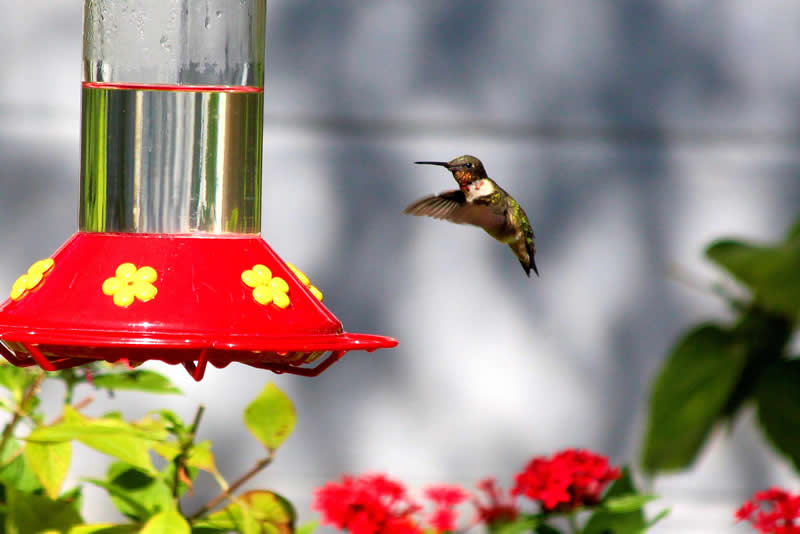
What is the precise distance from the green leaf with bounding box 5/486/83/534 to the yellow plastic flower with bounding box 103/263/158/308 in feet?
1.44

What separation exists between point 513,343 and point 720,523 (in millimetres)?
1056

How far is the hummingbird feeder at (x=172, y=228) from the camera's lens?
5.79 ft

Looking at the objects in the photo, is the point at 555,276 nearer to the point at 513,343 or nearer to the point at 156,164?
the point at 513,343

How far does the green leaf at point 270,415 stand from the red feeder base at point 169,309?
0.12 metres

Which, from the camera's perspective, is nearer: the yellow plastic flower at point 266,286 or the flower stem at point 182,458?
the yellow plastic flower at point 266,286

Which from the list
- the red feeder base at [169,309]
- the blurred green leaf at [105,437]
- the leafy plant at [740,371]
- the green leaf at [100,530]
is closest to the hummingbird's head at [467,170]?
the red feeder base at [169,309]

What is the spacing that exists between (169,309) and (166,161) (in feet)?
1.44

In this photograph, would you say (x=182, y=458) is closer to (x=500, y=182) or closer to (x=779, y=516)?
(x=779, y=516)

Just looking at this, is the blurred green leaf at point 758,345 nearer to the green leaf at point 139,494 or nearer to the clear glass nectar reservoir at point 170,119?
the clear glass nectar reservoir at point 170,119

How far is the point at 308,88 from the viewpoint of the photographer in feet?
14.3

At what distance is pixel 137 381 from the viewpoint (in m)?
2.26

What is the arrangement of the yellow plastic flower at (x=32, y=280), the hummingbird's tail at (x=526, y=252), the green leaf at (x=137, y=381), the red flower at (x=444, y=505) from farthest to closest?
the hummingbird's tail at (x=526, y=252) → the red flower at (x=444, y=505) → the green leaf at (x=137, y=381) → the yellow plastic flower at (x=32, y=280)

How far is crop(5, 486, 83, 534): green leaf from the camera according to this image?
1987mm

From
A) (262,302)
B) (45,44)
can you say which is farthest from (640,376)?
(262,302)
